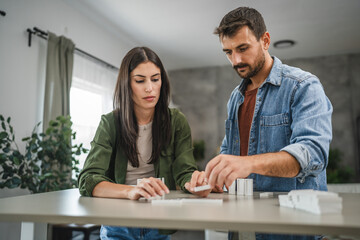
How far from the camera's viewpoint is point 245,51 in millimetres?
1491

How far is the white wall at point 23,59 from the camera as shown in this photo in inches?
116

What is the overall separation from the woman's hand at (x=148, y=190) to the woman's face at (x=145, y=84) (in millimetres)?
524

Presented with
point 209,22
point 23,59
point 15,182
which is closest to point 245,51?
point 15,182

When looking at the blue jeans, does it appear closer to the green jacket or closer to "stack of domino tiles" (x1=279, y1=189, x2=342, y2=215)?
the green jacket

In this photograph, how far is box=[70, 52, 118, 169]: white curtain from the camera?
402 cm

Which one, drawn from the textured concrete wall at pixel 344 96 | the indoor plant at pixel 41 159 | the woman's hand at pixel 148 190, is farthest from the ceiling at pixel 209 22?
the woman's hand at pixel 148 190

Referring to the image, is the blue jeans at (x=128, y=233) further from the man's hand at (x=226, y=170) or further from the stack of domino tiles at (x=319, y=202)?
the stack of domino tiles at (x=319, y=202)

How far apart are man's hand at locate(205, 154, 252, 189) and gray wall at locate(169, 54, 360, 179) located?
224 inches

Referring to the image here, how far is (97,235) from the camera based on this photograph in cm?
400

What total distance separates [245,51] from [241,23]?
13 centimetres

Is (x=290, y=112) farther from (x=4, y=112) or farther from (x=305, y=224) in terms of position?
(x=4, y=112)

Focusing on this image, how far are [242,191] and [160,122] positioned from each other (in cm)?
54

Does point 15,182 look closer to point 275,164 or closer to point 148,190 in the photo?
point 148,190

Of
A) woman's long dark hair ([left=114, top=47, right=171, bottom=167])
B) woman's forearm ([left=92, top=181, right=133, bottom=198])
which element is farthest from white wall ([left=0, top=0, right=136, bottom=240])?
woman's forearm ([left=92, top=181, right=133, bottom=198])
